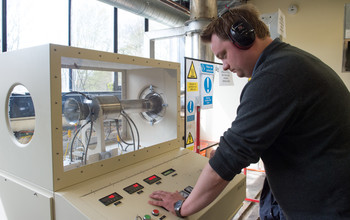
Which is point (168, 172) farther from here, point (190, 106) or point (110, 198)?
point (190, 106)

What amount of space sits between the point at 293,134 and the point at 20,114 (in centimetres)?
101

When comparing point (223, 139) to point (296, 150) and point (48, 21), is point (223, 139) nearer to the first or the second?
point (296, 150)

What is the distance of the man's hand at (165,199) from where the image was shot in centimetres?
86

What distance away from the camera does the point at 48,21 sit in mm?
2551

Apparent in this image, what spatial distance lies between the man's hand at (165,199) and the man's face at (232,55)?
50cm

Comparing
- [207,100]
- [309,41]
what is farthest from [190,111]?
[309,41]

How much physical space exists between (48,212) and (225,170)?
614mm

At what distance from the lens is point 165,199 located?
88 centimetres

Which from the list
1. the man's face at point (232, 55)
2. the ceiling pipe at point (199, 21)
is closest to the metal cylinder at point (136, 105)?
the man's face at point (232, 55)

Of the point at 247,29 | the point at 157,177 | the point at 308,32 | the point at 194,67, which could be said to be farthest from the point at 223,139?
the point at 308,32

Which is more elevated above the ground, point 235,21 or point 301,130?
point 235,21

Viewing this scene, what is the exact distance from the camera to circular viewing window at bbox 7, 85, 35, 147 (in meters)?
0.95

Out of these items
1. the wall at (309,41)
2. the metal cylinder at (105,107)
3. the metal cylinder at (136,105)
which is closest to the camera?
the metal cylinder at (105,107)

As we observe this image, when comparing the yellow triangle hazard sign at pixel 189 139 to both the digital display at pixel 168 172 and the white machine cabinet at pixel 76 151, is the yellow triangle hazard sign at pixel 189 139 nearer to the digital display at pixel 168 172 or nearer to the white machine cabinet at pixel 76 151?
the white machine cabinet at pixel 76 151
